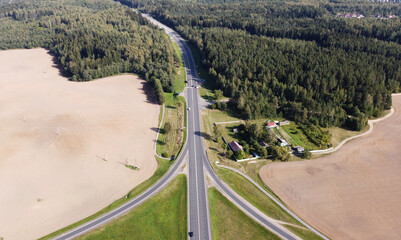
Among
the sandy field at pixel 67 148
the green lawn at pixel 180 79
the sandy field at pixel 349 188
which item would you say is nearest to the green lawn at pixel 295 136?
the sandy field at pixel 349 188

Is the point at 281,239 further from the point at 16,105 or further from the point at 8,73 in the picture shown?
the point at 8,73

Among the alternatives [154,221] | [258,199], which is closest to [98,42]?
[154,221]

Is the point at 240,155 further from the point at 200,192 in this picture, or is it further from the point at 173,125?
the point at 173,125

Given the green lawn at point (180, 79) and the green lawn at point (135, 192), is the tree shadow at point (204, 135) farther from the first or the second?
the green lawn at point (180, 79)

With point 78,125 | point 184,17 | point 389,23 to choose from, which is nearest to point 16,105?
point 78,125

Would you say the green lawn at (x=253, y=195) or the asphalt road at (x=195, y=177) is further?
the green lawn at (x=253, y=195)

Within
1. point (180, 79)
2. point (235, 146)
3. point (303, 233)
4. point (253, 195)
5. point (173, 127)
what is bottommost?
point (303, 233)

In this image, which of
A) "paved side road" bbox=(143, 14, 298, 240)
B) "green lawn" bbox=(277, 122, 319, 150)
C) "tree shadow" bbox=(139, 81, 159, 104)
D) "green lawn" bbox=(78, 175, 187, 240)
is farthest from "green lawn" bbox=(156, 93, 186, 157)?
"green lawn" bbox=(277, 122, 319, 150)
